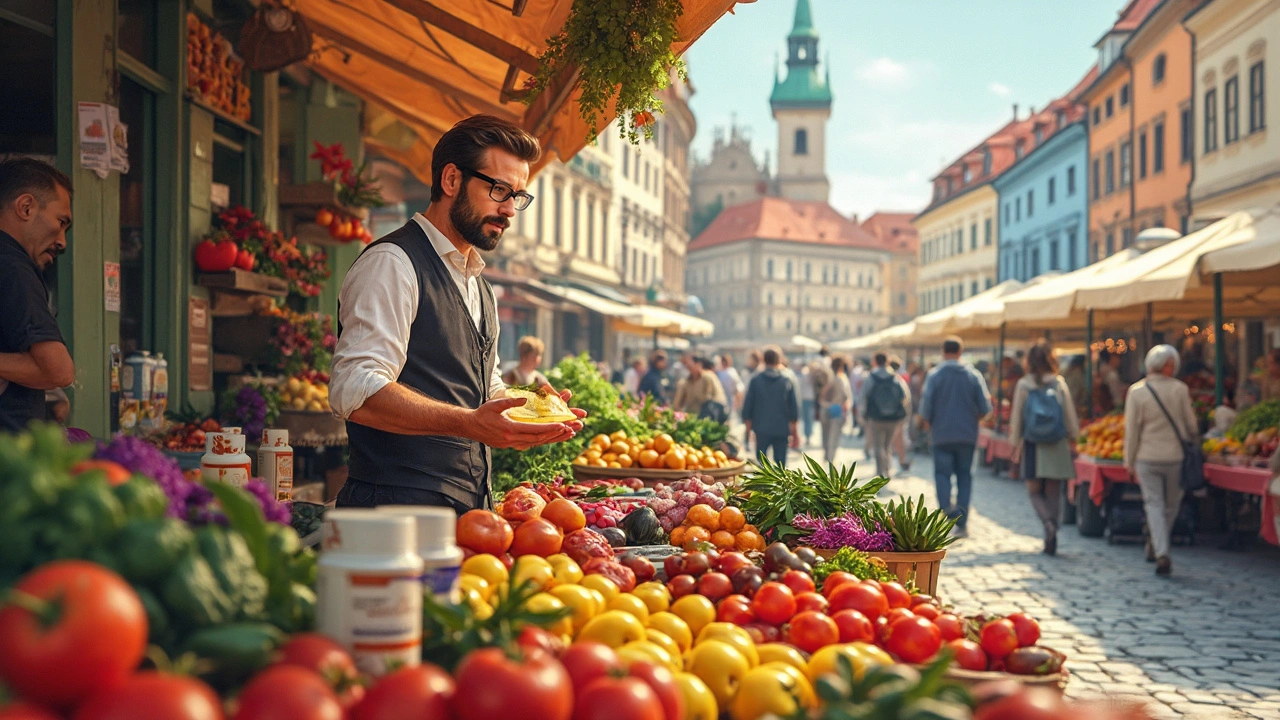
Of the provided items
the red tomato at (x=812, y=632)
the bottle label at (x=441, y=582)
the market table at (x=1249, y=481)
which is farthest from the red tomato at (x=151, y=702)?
the market table at (x=1249, y=481)

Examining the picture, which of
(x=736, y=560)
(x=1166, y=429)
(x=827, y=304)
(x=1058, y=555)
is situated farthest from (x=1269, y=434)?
(x=827, y=304)

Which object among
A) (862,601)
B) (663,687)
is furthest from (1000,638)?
(663,687)

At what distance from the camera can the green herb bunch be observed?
4.73 m

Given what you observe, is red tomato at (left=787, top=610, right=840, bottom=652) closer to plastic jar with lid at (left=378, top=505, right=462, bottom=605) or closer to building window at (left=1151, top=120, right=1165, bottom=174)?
plastic jar with lid at (left=378, top=505, right=462, bottom=605)

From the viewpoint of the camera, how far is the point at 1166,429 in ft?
33.6

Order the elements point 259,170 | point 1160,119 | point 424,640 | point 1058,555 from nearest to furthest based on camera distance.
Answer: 1. point 424,640
2. point 259,170
3. point 1058,555
4. point 1160,119

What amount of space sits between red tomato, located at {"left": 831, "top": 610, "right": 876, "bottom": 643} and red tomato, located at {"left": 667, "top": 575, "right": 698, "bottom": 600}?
1.66 ft

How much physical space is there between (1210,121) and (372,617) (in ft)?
101

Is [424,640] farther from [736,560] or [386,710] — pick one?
[736,560]

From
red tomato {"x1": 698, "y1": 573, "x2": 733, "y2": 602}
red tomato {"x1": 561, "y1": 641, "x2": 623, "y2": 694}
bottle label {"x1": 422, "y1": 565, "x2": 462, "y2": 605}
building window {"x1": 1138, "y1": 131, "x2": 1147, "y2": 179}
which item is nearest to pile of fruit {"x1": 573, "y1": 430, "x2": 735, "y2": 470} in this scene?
red tomato {"x1": 698, "y1": 573, "x2": 733, "y2": 602}

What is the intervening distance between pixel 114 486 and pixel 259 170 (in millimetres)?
7994

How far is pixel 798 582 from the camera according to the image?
3.23 metres

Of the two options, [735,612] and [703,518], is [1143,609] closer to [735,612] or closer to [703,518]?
[703,518]

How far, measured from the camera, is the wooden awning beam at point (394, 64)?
825cm
